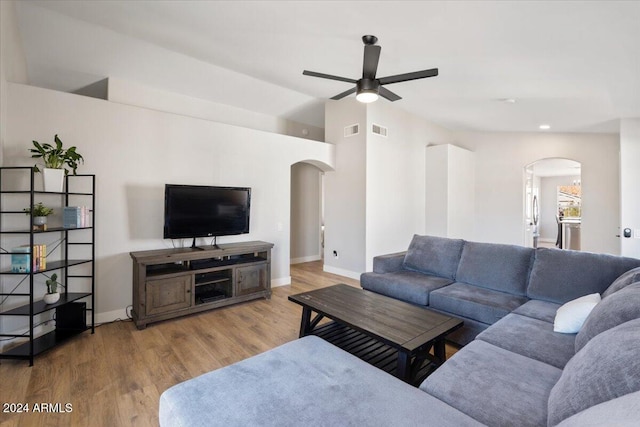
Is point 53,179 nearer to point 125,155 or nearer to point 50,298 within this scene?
point 125,155

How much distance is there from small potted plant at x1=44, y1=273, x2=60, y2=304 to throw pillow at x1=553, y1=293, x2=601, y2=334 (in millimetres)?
4167

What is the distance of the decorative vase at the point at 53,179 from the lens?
271 cm

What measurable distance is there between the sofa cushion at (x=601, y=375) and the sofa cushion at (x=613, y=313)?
26 centimetres

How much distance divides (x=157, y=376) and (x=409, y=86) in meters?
4.47

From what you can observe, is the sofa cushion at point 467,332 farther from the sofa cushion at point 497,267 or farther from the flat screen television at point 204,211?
the flat screen television at point 204,211

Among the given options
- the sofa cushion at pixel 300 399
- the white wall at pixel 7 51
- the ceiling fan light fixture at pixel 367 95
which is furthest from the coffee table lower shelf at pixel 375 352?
the white wall at pixel 7 51

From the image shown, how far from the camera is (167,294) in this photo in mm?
3297

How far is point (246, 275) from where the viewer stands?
396 centimetres

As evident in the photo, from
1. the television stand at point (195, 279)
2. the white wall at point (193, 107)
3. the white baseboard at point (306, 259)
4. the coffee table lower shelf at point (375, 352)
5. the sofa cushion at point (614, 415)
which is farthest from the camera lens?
the white baseboard at point (306, 259)

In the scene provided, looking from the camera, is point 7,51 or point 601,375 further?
point 7,51

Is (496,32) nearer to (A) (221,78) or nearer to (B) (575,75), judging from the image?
(B) (575,75)

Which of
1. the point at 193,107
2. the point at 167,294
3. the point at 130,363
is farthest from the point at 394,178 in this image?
the point at 130,363

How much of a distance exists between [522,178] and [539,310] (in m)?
4.69

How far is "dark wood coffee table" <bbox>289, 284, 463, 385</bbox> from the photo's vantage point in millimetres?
1980
